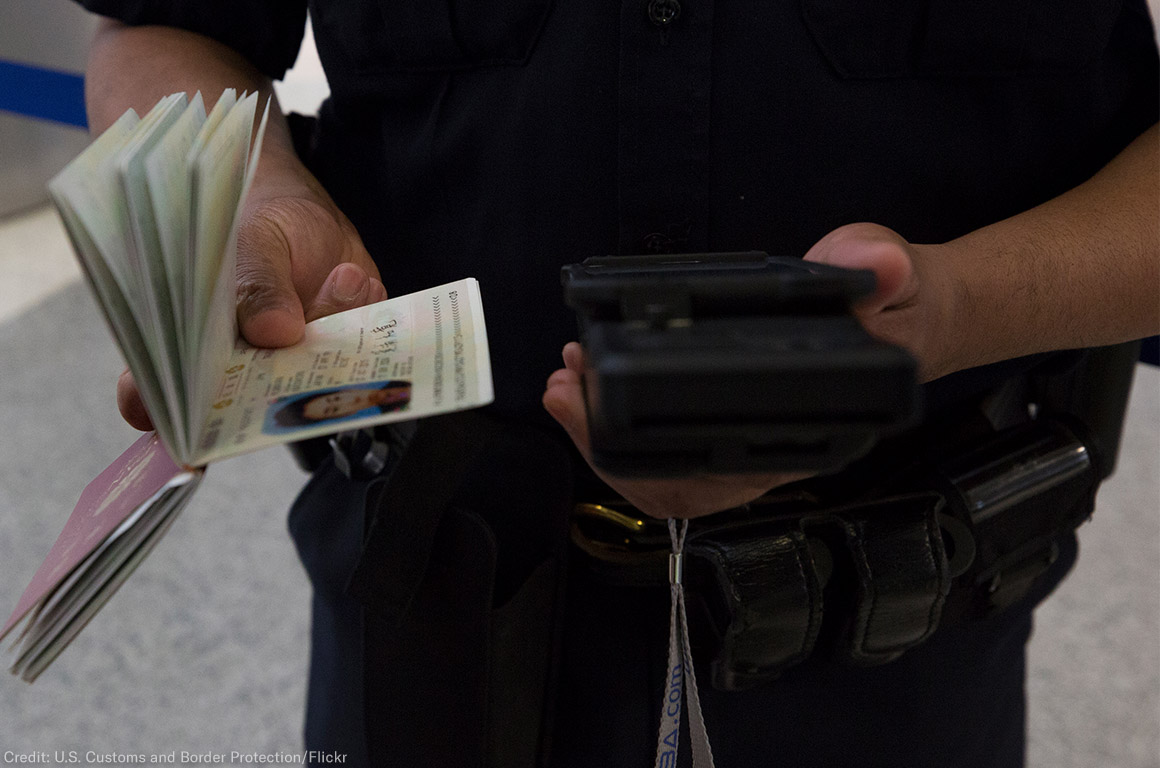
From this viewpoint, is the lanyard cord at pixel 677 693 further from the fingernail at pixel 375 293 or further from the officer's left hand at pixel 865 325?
the fingernail at pixel 375 293

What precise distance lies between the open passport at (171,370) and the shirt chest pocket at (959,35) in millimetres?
294

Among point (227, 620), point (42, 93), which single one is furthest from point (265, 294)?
point (227, 620)

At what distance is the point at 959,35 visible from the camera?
53 cm

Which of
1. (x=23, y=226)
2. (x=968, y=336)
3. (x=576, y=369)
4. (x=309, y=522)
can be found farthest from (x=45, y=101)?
(x=23, y=226)

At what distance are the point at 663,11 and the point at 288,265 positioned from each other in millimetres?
271

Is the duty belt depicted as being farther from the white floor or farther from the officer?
the white floor

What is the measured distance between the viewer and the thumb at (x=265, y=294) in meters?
0.45

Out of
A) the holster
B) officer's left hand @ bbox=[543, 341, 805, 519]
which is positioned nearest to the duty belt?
the holster

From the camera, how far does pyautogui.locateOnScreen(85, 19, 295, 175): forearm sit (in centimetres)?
65

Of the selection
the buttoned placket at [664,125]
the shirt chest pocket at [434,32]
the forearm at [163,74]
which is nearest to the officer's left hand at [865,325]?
the buttoned placket at [664,125]

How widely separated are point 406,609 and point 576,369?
239 millimetres

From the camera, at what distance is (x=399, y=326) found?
1.57 feet

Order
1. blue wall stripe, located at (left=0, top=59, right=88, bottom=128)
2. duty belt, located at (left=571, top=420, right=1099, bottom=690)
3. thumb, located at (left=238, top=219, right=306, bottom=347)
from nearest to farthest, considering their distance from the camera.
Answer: thumb, located at (left=238, top=219, right=306, bottom=347) < duty belt, located at (left=571, top=420, right=1099, bottom=690) < blue wall stripe, located at (left=0, top=59, right=88, bottom=128)

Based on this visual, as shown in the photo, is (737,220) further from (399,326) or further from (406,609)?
(406,609)
